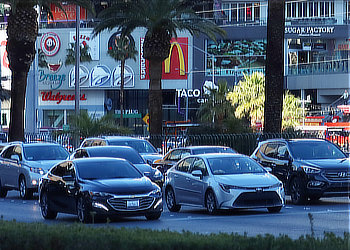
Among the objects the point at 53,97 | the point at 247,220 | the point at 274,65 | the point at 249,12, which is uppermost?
the point at 249,12

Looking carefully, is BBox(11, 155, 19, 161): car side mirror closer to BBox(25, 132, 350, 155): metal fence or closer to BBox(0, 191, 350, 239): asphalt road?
BBox(0, 191, 350, 239): asphalt road

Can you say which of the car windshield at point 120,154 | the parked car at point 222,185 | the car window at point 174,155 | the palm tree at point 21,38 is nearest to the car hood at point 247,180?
the parked car at point 222,185

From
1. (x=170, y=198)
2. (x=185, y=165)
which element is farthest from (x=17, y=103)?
(x=185, y=165)

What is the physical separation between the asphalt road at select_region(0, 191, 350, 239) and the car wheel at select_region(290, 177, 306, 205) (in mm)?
232

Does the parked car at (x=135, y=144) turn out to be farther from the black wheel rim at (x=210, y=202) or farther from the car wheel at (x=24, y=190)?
the black wheel rim at (x=210, y=202)

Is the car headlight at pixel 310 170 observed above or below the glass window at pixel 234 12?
below

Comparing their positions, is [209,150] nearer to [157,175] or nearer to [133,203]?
[157,175]

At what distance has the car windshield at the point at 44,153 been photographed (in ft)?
88.7

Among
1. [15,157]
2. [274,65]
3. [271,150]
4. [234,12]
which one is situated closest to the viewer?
[271,150]

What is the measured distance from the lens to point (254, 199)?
19.4 meters

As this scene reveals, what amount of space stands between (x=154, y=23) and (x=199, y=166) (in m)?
20.2

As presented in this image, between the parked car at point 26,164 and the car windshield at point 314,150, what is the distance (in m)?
8.17

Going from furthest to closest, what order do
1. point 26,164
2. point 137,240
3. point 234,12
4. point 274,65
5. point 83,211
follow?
point 234,12 < point 274,65 < point 26,164 < point 83,211 < point 137,240

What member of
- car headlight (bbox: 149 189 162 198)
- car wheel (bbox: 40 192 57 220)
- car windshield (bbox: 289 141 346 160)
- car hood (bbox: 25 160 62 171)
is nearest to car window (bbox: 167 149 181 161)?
car hood (bbox: 25 160 62 171)
